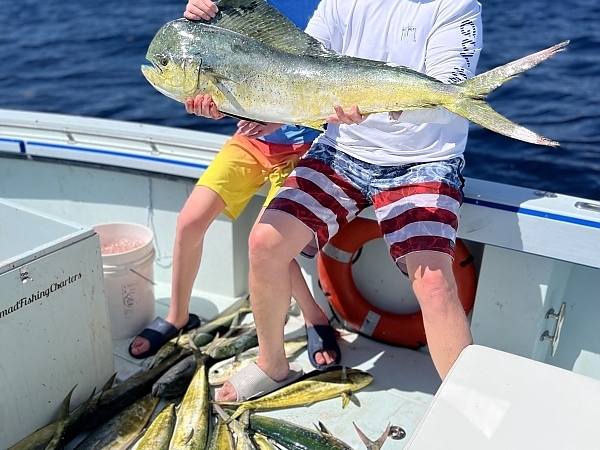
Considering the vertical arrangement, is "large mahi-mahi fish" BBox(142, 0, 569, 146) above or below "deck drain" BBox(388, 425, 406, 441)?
above

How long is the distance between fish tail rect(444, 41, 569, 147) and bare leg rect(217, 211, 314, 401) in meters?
0.80

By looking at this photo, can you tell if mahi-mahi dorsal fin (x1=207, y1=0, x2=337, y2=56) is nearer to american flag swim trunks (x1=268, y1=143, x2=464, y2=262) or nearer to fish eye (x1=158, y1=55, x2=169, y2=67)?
fish eye (x1=158, y1=55, x2=169, y2=67)

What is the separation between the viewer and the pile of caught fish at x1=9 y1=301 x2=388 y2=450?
2525 mm

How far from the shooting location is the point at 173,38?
2215 mm

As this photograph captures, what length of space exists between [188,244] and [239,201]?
0.94ft

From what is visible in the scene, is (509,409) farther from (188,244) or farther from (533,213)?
(188,244)

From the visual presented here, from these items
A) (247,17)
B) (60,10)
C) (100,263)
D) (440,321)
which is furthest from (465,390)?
(60,10)

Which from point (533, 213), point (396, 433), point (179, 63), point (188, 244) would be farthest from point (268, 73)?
point (396, 433)

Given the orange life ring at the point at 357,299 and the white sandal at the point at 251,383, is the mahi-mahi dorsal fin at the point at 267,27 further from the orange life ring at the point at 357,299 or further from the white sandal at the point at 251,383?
the white sandal at the point at 251,383

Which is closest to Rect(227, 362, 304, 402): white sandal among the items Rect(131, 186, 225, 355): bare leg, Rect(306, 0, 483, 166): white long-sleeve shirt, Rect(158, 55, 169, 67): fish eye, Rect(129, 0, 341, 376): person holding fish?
Rect(129, 0, 341, 376): person holding fish

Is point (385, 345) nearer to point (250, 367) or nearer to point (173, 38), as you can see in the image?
point (250, 367)

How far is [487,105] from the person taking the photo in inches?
78.9

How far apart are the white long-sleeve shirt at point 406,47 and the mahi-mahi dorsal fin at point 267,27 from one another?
444 mm

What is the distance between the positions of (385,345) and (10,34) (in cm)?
943
